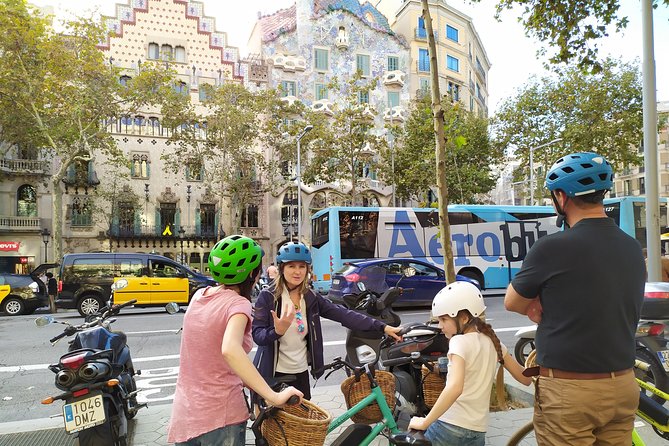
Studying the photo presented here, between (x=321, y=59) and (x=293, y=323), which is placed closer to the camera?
(x=293, y=323)

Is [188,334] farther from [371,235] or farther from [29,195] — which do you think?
[29,195]

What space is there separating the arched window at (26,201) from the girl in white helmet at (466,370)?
33.0 metres

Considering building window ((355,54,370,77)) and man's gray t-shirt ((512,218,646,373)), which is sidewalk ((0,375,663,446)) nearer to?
man's gray t-shirt ((512,218,646,373))

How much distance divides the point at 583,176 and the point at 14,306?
17911 millimetres

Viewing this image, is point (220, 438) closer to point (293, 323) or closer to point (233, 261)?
point (233, 261)

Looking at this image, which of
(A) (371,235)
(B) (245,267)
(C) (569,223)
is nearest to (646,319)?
(C) (569,223)

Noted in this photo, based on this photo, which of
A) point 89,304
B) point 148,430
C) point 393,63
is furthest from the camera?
point 393,63

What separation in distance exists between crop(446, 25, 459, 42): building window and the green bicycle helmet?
4169 cm

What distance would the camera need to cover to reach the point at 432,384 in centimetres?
328

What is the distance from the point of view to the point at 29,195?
29.7 m

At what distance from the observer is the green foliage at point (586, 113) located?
83.4 ft

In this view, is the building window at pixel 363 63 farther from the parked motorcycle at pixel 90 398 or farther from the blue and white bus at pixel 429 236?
the parked motorcycle at pixel 90 398

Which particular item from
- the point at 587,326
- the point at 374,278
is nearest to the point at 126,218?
the point at 374,278

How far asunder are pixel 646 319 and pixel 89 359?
15.6 ft
